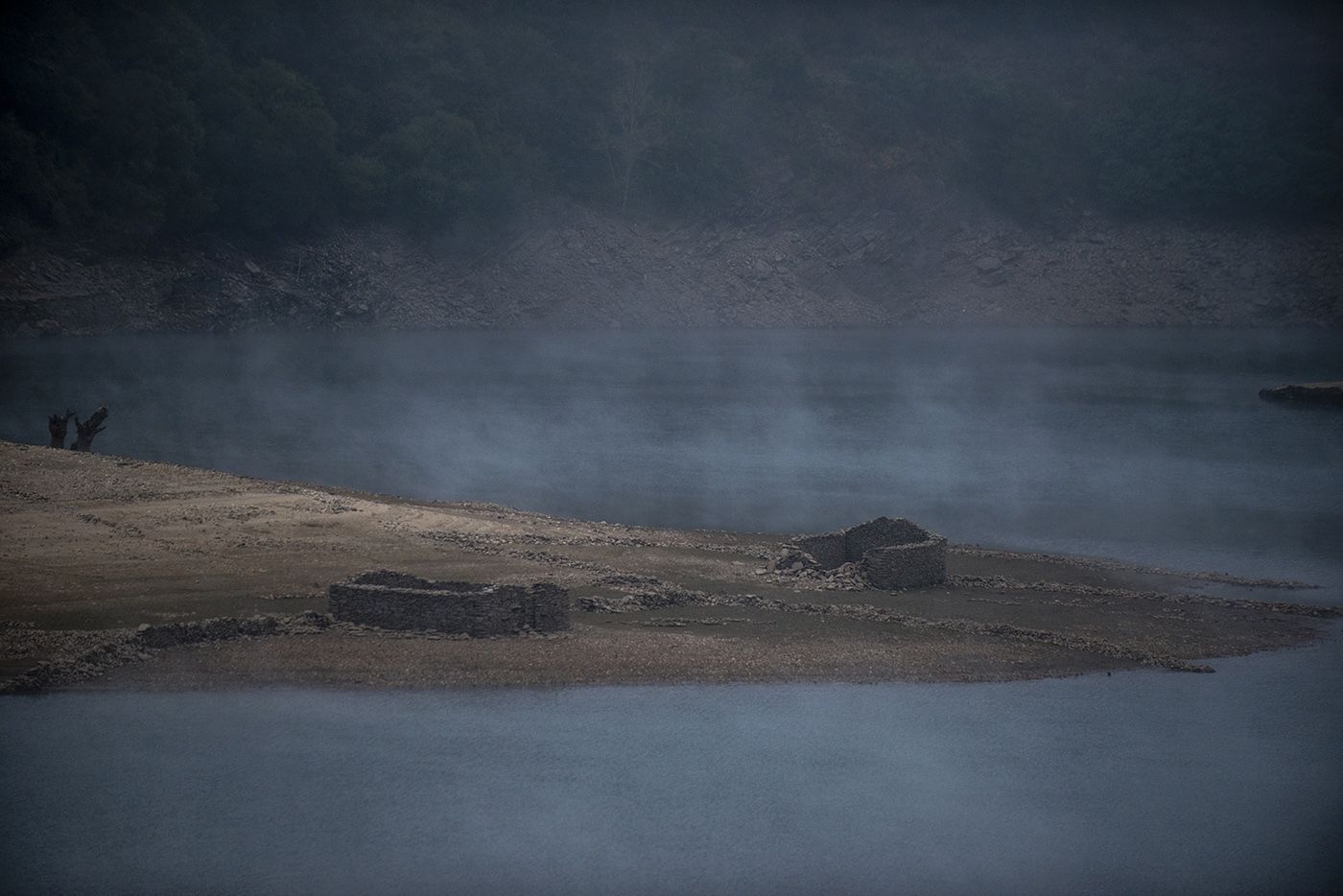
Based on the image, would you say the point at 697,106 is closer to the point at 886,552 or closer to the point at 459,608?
the point at 886,552

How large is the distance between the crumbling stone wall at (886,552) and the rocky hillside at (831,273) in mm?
77683

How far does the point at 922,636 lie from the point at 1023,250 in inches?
3930

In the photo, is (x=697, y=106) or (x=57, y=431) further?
(x=697, y=106)

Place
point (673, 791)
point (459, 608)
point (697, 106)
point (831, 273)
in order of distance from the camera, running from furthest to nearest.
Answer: point (697, 106), point (831, 273), point (459, 608), point (673, 791)

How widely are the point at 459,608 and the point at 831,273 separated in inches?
3957

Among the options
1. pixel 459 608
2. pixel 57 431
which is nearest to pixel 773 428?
pixel 57 431

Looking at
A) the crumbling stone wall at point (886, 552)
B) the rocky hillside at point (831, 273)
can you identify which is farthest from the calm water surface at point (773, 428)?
the crumbling stone wall at point (886, 552)

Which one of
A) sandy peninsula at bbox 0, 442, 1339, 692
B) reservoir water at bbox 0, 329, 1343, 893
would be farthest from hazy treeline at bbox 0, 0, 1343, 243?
reservoir water at bbox 0, 329, 1343, 893

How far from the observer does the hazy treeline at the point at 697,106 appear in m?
99.1

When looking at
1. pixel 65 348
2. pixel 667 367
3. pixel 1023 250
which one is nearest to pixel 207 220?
pixel 65 348

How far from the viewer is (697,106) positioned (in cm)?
12975

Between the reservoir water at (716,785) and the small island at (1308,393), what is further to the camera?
the small island at (1308,393)

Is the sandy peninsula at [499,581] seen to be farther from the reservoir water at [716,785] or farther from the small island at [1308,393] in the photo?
the small island at [1308,393]

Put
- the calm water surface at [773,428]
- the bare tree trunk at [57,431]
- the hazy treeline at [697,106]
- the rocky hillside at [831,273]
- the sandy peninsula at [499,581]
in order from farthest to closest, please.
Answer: the rocky hillside at [831,273] < the hazy treeline at [697,106] < the calm water surface at [773,428] < the bare tree trunk at [57,431] < the sandy peninsula at [499,581]
